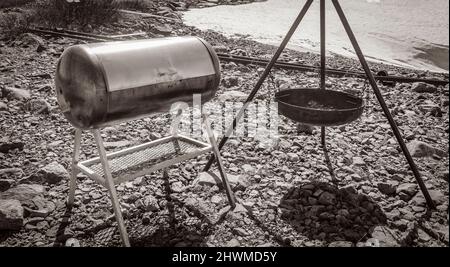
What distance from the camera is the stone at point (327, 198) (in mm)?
3914

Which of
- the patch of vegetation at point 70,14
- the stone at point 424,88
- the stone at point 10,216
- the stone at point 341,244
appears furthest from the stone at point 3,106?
the stone at point 424,88

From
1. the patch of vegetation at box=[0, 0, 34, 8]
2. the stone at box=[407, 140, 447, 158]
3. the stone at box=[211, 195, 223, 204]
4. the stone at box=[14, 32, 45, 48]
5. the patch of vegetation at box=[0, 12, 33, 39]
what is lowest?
the stone at box=[211, 195, 223, 204]

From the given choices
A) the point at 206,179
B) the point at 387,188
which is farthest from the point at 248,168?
the point at 387,188

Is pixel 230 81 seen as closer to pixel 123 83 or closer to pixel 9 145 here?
pixel 9 145

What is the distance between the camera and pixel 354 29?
15195mm

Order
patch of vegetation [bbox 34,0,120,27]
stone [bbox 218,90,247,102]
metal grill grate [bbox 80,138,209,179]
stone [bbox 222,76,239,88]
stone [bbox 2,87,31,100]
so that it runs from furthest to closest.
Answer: patch of vegetation [bbox 34,0,120,27], stone [bbox 222,76,239,88], stone [bbox 218,90,247,102], stone [bbox 2,87,31,100], metal grill grate [bbox 80,138,209,179]

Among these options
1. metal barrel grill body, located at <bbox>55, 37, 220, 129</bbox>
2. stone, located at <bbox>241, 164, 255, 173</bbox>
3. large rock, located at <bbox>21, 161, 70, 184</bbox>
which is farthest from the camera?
stone, located at <bbox>241, 164, 255, 173</bbox>

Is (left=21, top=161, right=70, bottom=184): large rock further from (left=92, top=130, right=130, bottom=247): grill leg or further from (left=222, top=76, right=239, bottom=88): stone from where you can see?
(left=222, top=76, right=239, bottom=88): stone

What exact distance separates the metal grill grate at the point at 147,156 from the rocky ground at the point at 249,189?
0.39m

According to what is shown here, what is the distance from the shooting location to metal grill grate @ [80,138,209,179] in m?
3.76

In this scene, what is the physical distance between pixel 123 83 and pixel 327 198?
95.9 inches

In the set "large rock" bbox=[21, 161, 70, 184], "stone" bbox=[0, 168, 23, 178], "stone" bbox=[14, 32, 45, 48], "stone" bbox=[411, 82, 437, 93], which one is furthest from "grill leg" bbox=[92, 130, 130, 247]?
"stone" bbox=[14, 32, 45, 48]

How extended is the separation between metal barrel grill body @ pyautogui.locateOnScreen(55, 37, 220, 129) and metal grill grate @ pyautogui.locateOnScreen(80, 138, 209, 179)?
71cm

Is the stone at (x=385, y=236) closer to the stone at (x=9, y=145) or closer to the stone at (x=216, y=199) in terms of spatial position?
the stone at (x=216, y=199)
